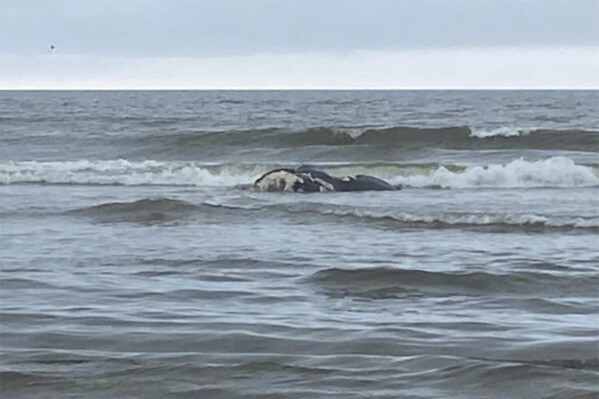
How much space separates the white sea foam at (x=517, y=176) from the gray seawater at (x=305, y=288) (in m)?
0.05

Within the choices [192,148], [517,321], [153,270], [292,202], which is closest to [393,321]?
[517,321]

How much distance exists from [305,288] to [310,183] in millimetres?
9090

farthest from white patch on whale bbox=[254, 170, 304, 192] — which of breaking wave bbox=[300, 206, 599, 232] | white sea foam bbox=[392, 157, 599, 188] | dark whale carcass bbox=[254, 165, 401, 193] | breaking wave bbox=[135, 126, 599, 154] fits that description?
breaking wave bbox=[135, 126, 599, 154]

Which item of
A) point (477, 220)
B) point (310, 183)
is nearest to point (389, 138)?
point (310, 183)

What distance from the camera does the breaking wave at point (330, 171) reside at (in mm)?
20688

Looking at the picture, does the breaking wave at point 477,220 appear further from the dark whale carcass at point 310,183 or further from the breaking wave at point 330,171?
the breaking wave at point 330,171

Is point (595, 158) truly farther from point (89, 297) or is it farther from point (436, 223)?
point (89, 297)

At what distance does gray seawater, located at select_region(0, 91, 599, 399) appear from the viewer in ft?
19.8

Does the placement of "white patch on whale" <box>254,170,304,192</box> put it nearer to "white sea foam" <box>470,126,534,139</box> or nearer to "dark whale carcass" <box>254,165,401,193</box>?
"dark whale carcass" <box>254,165,401,193</box>

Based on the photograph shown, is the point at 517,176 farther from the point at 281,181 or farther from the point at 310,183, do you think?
the point at 281,181

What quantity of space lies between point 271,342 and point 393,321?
2.98 ft

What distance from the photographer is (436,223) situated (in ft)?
43.1

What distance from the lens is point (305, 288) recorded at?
28.8 feet

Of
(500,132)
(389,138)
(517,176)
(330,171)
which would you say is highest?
(500,132)
